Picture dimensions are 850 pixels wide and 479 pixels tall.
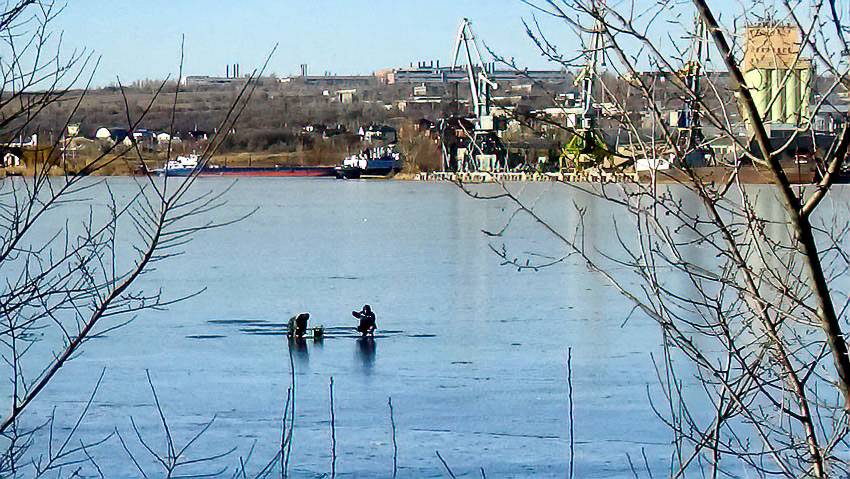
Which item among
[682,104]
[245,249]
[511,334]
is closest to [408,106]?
[245,249]

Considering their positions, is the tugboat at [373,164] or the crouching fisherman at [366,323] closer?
the crouching fisherman at [366,323]

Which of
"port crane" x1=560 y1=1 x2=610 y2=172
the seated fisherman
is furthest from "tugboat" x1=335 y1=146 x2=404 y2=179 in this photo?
"port crane" x1=560 y1=1 x2=610 y2=172

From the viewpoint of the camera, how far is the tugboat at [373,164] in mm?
100250

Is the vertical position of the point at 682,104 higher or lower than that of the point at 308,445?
higher

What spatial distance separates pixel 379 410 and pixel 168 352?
164 inches

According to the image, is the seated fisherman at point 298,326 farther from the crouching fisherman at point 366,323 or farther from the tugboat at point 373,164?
the tugboat at point 373,164

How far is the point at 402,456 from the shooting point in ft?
29.7

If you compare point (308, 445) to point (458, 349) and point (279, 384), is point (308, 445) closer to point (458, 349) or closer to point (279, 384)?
point (279, 384)

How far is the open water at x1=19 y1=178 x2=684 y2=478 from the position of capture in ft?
30.4

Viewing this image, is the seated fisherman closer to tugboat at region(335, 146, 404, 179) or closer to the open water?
the open water

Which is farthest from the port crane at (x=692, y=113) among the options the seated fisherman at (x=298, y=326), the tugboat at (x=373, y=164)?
the tugboat at (x=373, y=164)

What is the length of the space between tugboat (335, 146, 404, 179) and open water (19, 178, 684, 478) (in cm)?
7367

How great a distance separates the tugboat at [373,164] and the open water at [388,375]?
73.7 metres

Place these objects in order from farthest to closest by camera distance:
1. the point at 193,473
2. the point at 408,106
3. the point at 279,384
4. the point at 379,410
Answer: the point at 408,106 < the point at 279,384 < the point at 379,410 < the point at 193,473
